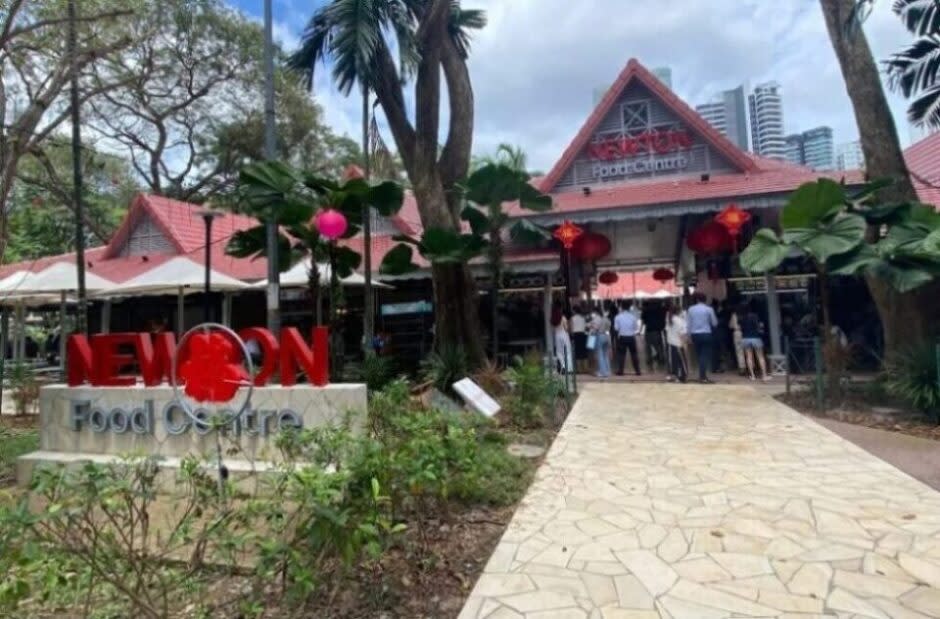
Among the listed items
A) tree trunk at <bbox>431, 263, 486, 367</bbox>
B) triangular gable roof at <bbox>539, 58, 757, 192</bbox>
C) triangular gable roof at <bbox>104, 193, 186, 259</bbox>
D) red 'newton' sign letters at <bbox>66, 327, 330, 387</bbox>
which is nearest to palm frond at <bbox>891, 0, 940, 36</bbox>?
triangular gable roof at <bbox>539, 58, 757, 192</bbox>

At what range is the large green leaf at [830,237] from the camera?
7.43m

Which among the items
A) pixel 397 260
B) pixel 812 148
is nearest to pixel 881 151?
pixel 397 260

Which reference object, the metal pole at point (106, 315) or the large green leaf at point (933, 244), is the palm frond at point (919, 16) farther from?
the metal pole at point (106, 315)

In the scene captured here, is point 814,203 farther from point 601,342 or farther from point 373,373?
point 373,373

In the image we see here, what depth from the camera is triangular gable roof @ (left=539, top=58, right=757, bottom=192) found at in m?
13.2

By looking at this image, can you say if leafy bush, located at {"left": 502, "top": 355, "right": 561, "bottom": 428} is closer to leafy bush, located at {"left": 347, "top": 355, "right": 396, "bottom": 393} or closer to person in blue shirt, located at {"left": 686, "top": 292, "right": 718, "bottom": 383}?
leafy bush, located at {"left": 347, "top": 355, "right": 396, "bottom": 393}

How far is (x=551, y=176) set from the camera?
574 inches

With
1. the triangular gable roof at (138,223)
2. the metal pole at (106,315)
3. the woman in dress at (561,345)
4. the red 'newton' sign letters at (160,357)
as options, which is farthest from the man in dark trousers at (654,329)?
the metal pole at (106,315)

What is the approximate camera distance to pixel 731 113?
15.4 meters

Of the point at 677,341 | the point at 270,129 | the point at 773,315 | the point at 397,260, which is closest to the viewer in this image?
the point at 270,129

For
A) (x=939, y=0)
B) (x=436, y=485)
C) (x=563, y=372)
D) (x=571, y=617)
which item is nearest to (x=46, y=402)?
(x=436, y=485)

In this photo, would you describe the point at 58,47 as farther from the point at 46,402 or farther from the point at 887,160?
the point at 887,160

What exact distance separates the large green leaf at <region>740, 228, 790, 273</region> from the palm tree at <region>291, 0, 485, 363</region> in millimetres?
4482

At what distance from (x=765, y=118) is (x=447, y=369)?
1255 cm
